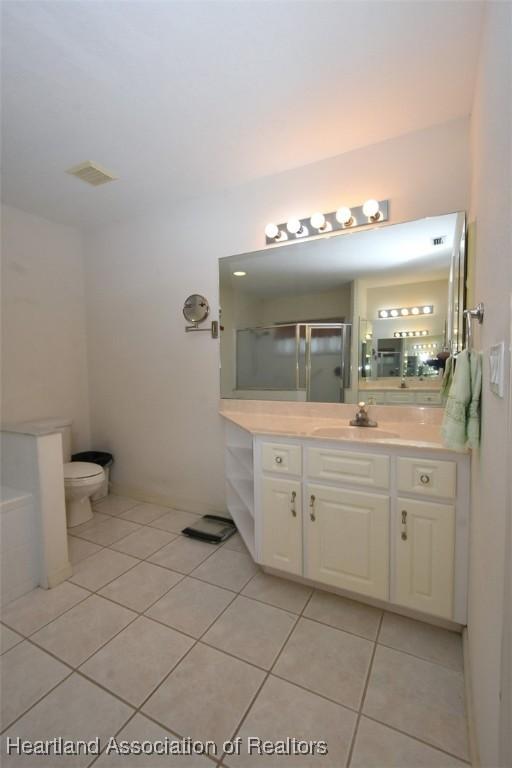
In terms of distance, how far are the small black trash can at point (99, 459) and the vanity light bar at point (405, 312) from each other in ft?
8.29

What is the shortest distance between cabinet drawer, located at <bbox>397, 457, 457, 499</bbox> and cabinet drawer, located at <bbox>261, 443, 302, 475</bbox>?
47cm

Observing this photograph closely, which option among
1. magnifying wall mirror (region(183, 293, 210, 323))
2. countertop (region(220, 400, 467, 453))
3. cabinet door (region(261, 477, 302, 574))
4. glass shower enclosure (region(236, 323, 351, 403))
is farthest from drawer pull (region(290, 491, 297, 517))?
magnifying wall mirror (region(183, 293, 210, 323))

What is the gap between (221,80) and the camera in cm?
143

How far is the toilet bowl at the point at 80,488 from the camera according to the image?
2.29 metres

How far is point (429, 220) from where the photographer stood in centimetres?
171

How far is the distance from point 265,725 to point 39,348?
284 cm

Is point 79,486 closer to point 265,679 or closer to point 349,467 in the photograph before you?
point 265,679

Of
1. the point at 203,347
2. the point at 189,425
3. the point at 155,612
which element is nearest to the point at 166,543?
the point at 155,612

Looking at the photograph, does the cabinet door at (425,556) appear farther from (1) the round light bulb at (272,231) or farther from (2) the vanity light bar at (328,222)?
(1) the round light bulb at (272,231)

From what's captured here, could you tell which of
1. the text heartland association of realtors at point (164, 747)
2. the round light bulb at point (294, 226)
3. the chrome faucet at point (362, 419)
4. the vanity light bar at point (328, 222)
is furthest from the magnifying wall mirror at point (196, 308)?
the text heartland association of realtors at point (164, 747)

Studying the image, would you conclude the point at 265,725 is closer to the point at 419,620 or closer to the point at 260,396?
the point at 419,620

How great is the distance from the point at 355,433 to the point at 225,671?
117cm

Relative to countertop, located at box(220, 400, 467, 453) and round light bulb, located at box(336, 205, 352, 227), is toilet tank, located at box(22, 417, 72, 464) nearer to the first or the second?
countertop, located at box(220, 400, 467, 453)

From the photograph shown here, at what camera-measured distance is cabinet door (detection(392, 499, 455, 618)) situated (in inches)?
52.7
